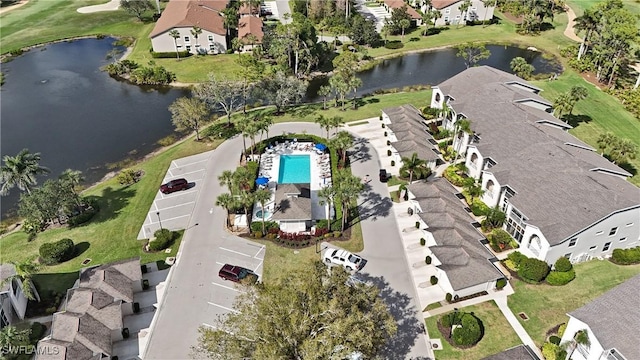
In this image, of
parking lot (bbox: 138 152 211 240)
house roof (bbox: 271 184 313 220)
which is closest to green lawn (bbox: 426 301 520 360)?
house roof (bbox: 271 184 313 220)

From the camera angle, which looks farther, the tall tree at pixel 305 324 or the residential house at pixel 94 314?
the residential house at pixel 94 314

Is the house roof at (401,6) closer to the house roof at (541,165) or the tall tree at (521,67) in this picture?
the tall tree at (521,67)

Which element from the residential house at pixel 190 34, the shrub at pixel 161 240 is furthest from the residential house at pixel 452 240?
the residential house at pixel 190 34

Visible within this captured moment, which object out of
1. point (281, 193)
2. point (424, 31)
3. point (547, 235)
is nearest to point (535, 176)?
point (547, 235)

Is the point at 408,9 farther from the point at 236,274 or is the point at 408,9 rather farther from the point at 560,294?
the point at 236,274

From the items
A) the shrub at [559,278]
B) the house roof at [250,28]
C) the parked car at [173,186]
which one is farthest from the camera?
the house roof at [250,28]

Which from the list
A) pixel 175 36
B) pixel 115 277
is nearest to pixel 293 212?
pixel 115 277

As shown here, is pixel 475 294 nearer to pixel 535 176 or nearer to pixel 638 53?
pixel 535 176
